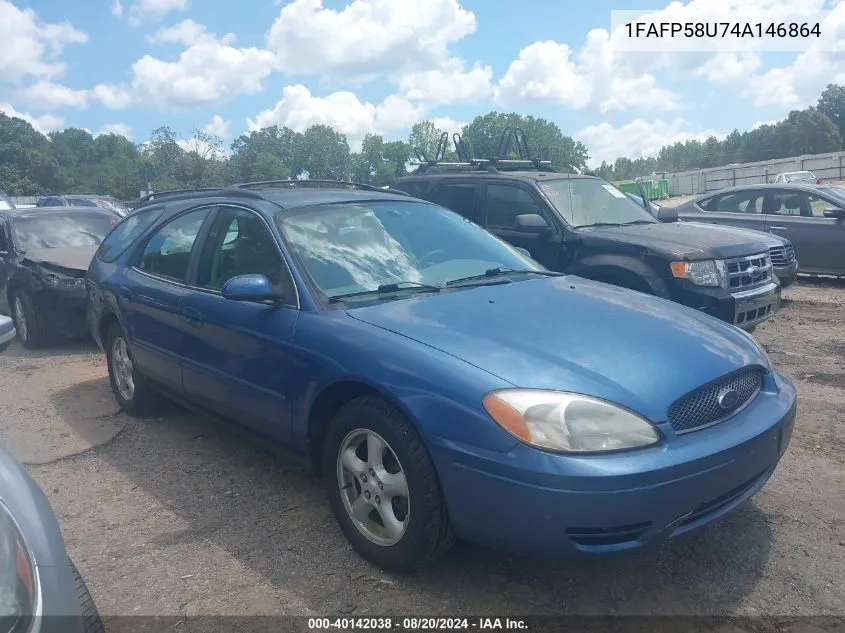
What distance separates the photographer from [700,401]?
288 cm

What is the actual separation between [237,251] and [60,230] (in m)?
6.37

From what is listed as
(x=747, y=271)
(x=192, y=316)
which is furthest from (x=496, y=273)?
(x=747, y=271)

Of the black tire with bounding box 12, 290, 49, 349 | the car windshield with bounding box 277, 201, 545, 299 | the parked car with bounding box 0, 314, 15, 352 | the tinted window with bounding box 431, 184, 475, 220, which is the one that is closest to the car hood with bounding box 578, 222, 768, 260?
the tinted window with bounding box 431, 184, 475, 220

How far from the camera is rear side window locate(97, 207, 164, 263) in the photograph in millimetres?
5375

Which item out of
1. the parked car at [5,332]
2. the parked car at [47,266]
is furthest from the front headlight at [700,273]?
the parked car at [47,266]

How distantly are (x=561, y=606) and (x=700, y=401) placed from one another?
0.97m

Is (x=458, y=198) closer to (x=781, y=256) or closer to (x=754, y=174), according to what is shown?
(x=781, y=256)

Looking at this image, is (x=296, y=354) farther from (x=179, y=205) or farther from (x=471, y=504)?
(x=179, y=205)

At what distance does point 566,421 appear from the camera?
8.61ft

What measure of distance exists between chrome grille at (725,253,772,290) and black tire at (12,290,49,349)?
23.3ft

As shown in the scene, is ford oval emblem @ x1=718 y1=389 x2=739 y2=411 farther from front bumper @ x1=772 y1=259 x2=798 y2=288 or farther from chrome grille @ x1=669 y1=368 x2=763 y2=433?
front bumper @ x1=772 y1=259 x2=798 y2=288

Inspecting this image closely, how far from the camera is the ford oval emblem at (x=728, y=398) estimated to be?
295 centimetres

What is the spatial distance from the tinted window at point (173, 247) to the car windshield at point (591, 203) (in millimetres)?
3714

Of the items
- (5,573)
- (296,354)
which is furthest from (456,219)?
(5,573)
